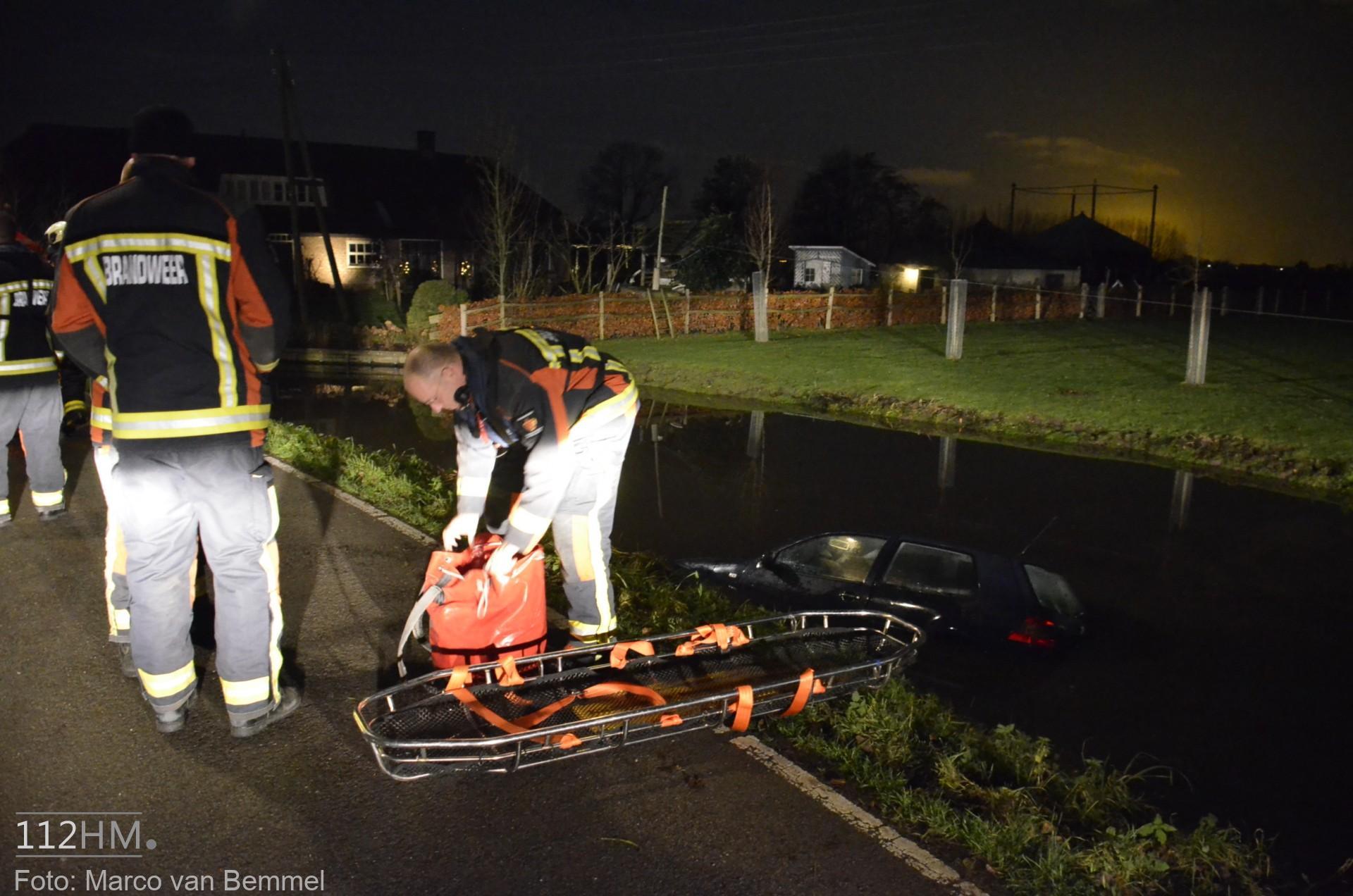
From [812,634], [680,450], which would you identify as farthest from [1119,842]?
[680,450]

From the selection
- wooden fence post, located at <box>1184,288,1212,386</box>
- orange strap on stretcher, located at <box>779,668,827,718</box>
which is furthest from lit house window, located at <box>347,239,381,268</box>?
orange strap on stretcher, located at <box>779,668,827,718</box>

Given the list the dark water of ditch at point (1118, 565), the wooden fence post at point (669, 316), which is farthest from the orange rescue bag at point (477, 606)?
the wooden fence post at point (669, 316)

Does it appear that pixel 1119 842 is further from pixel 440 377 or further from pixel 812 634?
pixel 440 377

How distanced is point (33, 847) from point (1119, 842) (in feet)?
11.5

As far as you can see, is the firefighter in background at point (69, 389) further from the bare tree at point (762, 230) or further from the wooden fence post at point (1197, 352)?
the bare tree at point (762, 230)

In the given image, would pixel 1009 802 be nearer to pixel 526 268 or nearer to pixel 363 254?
pixel 526 268

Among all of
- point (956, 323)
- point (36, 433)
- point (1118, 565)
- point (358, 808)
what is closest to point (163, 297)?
point (358, 808)

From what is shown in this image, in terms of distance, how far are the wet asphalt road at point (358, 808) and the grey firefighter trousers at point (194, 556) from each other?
0.27 metres

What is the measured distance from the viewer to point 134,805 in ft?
11.1

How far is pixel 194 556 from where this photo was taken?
3.82m

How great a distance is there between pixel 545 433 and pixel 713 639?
1.22 meters

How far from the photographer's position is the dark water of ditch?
530cm

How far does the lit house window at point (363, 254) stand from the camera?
43.4 m

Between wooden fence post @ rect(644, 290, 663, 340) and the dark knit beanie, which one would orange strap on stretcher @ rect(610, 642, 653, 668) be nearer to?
the dark knit beanie
